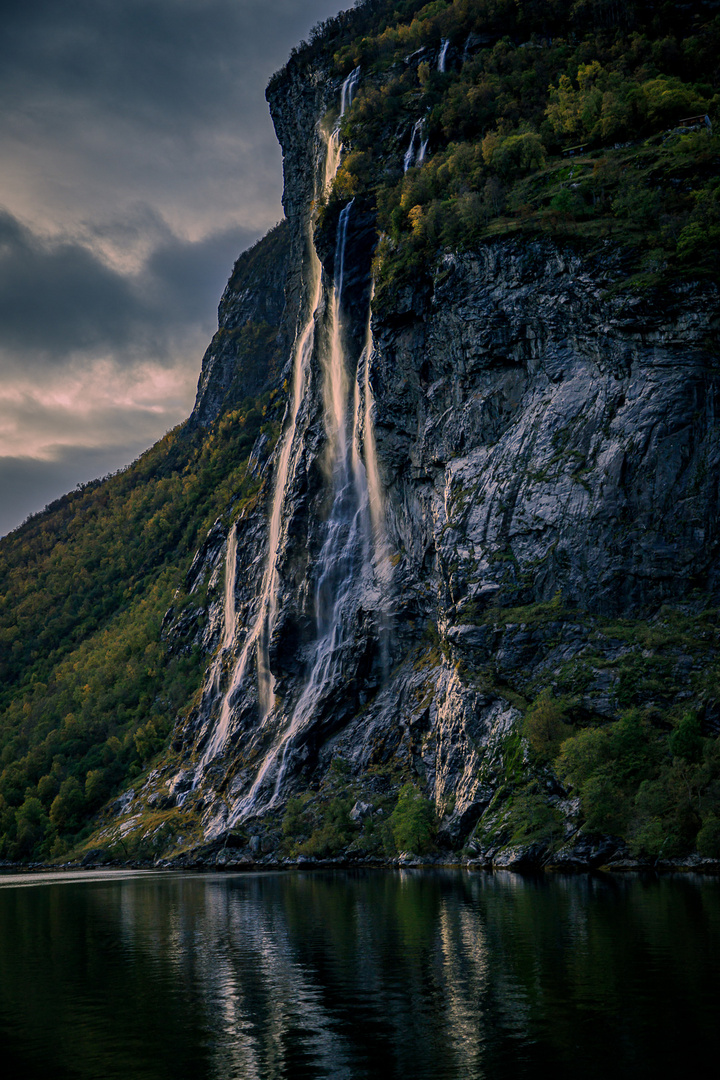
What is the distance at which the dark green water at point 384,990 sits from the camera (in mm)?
15297

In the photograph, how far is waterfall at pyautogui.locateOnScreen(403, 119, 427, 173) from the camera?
106188 mm

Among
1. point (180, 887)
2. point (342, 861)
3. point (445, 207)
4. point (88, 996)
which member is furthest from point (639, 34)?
point (88, 996)

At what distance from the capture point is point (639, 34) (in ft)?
333

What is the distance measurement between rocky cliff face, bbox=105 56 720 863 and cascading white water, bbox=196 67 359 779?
2.09 ft

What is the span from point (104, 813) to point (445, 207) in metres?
94.9

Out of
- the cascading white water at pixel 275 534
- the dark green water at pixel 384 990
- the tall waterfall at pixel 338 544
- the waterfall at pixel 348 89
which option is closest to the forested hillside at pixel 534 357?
the waterfall at pixel 348 89

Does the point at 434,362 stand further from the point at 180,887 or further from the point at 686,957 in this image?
the point at 686,957

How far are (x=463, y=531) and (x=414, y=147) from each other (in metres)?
57.3

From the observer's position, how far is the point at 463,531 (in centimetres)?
7619

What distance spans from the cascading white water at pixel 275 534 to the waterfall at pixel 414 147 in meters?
12.3

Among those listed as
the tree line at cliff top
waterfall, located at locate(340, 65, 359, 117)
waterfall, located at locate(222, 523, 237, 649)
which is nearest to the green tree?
the tree line at cliff top

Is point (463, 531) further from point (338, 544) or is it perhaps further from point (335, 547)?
point (335, 547)

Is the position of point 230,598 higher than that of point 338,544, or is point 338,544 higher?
point 230,598

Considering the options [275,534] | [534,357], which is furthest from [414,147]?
[275,534]
